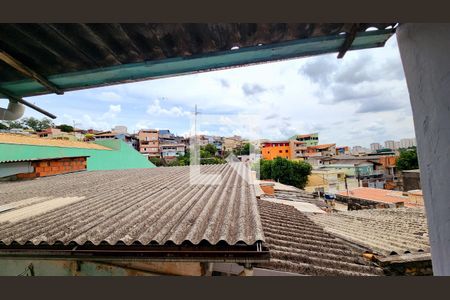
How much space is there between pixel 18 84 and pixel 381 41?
309 centimetres

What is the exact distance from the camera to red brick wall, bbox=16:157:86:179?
869cm

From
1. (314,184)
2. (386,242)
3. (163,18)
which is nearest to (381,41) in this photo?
(163,18)

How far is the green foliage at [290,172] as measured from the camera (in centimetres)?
2808

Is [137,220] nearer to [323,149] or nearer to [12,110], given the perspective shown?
[12,110]

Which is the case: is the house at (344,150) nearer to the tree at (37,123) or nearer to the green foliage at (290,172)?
the green foliage at (290,172)

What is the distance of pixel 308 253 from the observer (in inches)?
106

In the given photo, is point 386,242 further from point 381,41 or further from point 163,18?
point 163,18

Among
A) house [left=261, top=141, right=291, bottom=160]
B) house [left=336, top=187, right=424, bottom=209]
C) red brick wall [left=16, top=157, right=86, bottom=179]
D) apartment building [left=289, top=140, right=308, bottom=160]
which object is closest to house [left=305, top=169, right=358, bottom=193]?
house [left=336, top=187, right=424, bottom=209]

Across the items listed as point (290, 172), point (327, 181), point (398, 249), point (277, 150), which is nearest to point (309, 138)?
point (277, 150)

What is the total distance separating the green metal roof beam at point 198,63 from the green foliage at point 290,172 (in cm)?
2753

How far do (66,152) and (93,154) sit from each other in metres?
1.99

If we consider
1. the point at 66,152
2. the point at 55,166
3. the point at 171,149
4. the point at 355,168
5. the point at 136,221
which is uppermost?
the point at 171,149

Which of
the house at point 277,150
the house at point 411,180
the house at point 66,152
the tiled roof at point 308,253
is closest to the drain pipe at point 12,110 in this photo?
the tiled roof at point 308,253

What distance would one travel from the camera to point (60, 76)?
6.39ft
